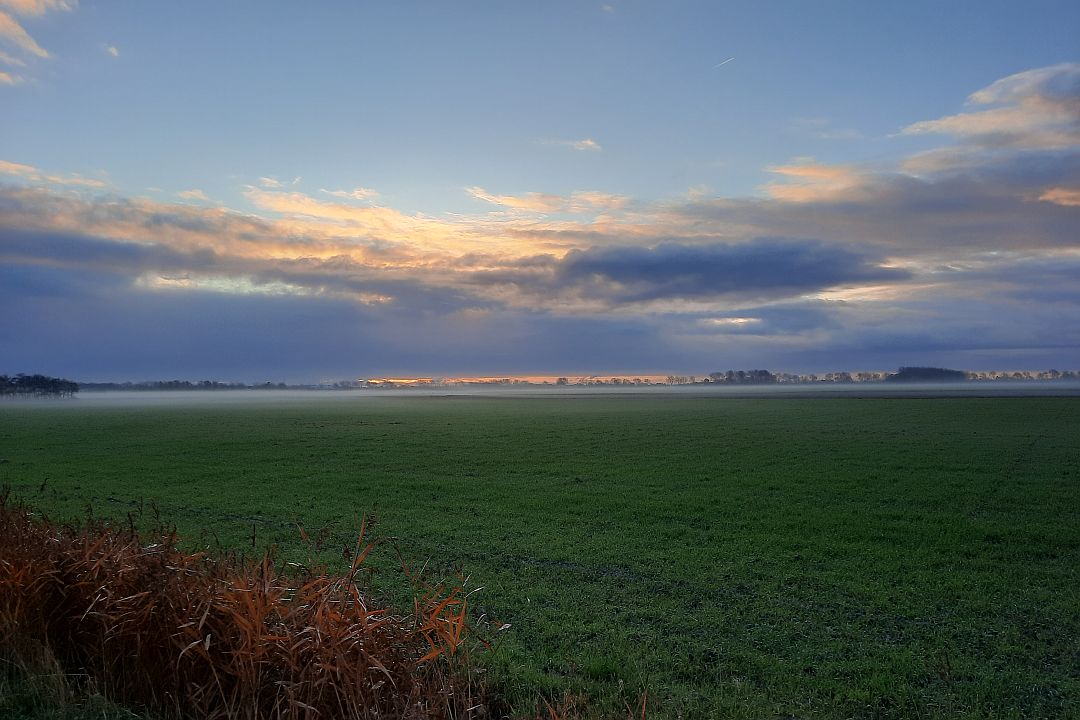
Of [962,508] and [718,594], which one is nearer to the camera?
[718,594]

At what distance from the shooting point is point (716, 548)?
12977 millimetres

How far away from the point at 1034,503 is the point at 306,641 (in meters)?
19.0

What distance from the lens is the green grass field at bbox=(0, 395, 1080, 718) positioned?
23.1 ft

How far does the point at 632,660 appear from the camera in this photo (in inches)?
291

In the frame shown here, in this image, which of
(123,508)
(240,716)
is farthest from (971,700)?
(123,508)

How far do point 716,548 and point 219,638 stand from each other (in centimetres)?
950

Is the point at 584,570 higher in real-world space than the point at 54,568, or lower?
lower

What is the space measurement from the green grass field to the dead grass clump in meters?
1.27

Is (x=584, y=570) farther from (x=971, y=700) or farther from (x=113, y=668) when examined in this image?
(x=113, y=668)

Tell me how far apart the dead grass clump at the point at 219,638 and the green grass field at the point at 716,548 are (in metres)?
1.27

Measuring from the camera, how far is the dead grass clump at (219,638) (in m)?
5.24

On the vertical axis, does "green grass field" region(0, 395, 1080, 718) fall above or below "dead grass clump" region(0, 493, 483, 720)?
below

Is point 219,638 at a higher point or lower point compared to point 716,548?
higher

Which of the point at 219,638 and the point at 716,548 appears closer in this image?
the point at 219,638
